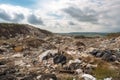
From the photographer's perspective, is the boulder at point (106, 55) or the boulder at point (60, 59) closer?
the boulder at point (60, 59)

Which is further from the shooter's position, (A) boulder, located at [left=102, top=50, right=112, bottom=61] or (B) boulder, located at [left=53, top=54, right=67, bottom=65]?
(A) boulder, located at [left=102, top=50, right=112, bottom=61]

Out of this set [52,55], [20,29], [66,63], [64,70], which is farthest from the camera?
[20,29]

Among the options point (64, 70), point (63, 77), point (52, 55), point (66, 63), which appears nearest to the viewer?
point (63, 77)

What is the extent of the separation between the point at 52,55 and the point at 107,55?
21.2 feet

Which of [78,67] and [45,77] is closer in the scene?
[45,77]

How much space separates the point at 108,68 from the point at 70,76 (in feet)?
15.5

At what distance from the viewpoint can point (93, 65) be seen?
28016 millimetres

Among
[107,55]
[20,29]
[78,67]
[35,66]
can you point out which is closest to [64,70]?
[78,67]

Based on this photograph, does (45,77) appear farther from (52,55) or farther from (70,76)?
(52,55)

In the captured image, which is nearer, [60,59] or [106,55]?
[60,59]

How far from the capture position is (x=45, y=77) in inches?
895

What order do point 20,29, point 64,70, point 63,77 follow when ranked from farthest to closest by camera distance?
point 20,29 → point 64,70 → point 63,77

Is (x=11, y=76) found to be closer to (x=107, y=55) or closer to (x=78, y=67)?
(x=78, y=67)

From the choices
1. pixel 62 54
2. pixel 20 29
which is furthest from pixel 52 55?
pixel 20 29
